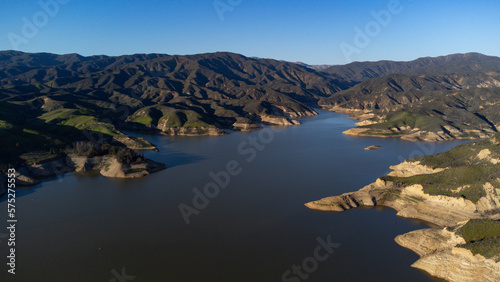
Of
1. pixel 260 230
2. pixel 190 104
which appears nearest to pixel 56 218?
pixel 260 230

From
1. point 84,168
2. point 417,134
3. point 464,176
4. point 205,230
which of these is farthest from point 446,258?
point 417,134

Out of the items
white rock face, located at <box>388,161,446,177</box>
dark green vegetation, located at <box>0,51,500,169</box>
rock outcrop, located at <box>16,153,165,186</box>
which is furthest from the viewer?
dark green vegetation, located at <box>0,51,500,169</box>

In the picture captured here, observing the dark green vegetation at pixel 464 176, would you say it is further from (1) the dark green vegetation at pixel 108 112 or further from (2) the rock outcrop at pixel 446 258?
(1) the dark green vegetation at pixel 108 112

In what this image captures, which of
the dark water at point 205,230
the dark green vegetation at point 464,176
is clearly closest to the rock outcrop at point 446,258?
the dark water at point 205,230

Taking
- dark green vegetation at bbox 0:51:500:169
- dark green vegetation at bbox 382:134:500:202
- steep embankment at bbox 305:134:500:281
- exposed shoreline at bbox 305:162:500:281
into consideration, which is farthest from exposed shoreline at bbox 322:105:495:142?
exposed shoreline at bbox 305:162:500:281

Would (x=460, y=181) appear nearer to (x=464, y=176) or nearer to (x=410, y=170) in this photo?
(x=464, y=176)

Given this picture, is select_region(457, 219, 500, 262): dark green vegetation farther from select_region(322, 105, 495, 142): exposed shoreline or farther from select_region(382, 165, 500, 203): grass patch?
select_region(322, 105, 495, 142): exposed shoreline

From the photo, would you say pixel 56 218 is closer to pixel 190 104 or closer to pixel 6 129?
pixel 6 129

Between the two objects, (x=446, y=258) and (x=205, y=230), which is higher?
(x=205, y=230)
